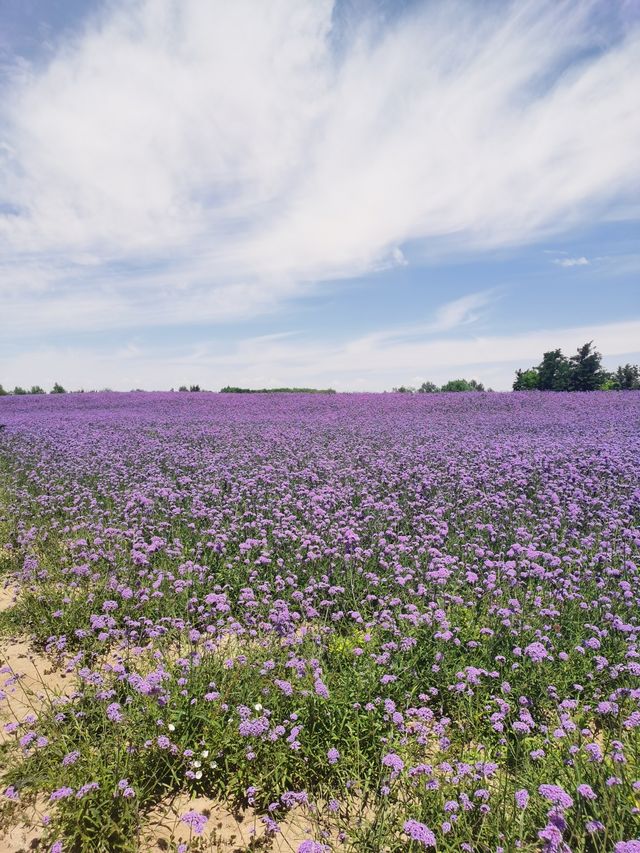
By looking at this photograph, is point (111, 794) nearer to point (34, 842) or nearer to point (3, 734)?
point (34, 842)

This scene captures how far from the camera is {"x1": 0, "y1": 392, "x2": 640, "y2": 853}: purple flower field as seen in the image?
2227 millimetres

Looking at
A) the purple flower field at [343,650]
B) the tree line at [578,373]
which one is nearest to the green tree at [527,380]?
the tree line at [578,373]

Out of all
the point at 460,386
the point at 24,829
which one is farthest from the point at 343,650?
the point at 460,386

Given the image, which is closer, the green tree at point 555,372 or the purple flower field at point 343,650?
the purple flower field at point 343,650

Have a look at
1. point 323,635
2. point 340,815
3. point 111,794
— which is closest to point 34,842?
point 111,794

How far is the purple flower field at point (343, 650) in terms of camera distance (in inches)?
87.7

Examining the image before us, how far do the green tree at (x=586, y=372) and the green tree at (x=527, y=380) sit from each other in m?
2.68

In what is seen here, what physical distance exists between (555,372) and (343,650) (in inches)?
1419

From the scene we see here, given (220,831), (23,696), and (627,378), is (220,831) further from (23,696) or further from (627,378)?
(627,378)

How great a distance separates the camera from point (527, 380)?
37.5 m

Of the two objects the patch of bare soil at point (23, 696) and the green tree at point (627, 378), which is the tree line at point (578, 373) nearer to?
the green tree at point (627, 378)

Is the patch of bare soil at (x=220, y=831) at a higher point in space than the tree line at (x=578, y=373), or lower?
lower

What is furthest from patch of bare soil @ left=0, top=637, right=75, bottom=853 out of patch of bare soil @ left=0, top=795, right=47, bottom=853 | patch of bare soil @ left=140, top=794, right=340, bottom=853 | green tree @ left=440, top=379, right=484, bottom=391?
green tree @ left=440, top=379, right=484, bottom=391

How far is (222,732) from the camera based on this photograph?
2631 millimetres
